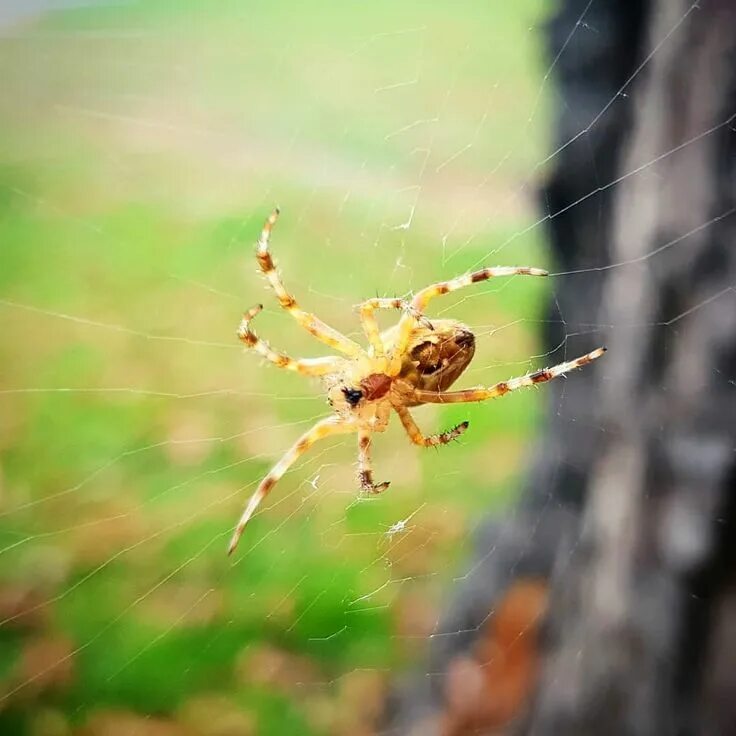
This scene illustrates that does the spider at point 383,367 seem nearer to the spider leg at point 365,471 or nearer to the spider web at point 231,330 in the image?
the spider leg at point 365,471

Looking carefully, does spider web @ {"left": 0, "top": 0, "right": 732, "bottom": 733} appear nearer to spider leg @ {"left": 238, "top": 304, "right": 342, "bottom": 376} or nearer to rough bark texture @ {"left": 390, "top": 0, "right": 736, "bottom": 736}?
rough bark texture @ {"left": 390, "top": 0, "right": 736, "bottom": 736}

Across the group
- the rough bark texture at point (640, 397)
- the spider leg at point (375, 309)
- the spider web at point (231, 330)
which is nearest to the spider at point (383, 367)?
the spider leg at point (375, 309)

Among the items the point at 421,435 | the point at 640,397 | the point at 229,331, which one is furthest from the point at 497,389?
the point at 229,331

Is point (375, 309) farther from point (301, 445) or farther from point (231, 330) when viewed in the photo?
point (231, 330)

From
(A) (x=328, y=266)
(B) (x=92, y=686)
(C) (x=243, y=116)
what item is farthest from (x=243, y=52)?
(B) (x=92, y=686)

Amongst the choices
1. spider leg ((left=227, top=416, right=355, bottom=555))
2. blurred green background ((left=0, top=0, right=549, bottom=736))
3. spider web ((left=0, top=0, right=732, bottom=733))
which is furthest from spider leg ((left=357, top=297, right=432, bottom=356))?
spider web ((left=0, top=0, right=732, bottom=733))
